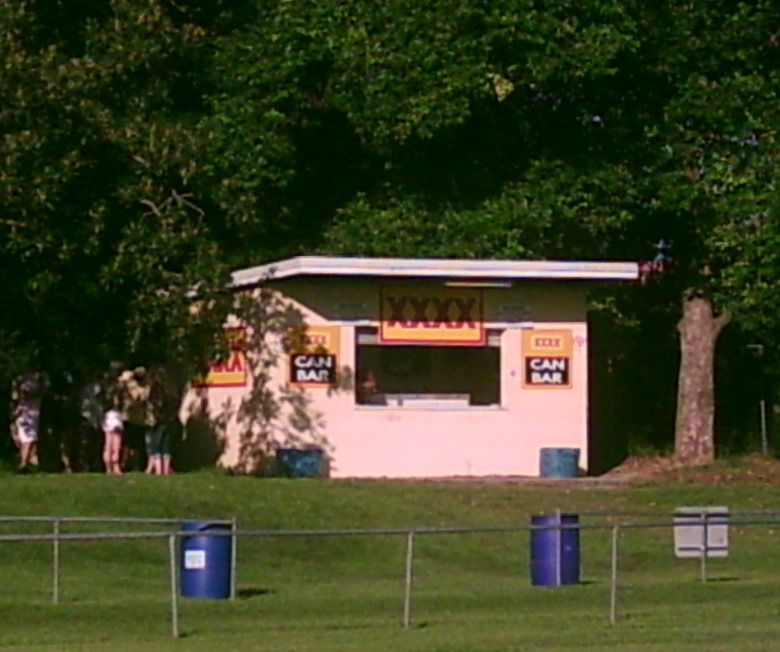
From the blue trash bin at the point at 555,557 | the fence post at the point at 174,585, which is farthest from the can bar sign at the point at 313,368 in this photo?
the fence post at the point at 174,585

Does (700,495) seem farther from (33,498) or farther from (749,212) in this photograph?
(33,498)

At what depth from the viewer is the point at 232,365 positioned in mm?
36250

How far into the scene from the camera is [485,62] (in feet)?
119

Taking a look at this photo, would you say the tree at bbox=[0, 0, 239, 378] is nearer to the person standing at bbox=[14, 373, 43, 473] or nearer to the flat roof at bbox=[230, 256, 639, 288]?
the person standing at bbox=[14, 373, 43, 473]

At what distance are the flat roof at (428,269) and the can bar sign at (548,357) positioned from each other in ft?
3.83

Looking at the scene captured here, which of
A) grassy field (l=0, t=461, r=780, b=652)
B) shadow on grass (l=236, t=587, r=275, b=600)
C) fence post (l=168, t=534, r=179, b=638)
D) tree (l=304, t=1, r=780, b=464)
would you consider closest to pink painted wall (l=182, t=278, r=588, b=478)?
tree (l=304, t=1, r=780, b=464)

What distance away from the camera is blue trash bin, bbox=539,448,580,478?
3541cm

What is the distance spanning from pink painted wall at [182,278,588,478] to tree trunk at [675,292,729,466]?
298 centimetres

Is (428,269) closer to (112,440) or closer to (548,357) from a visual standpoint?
(548,357)

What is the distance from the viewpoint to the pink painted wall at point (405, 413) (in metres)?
35.3

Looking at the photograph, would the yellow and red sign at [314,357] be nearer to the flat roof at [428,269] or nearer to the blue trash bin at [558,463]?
the flat roof at [428,269]

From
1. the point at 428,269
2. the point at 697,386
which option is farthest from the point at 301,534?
the point at 697,386

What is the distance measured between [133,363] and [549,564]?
14628 millimetres

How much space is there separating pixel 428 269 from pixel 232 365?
3.92 metres
